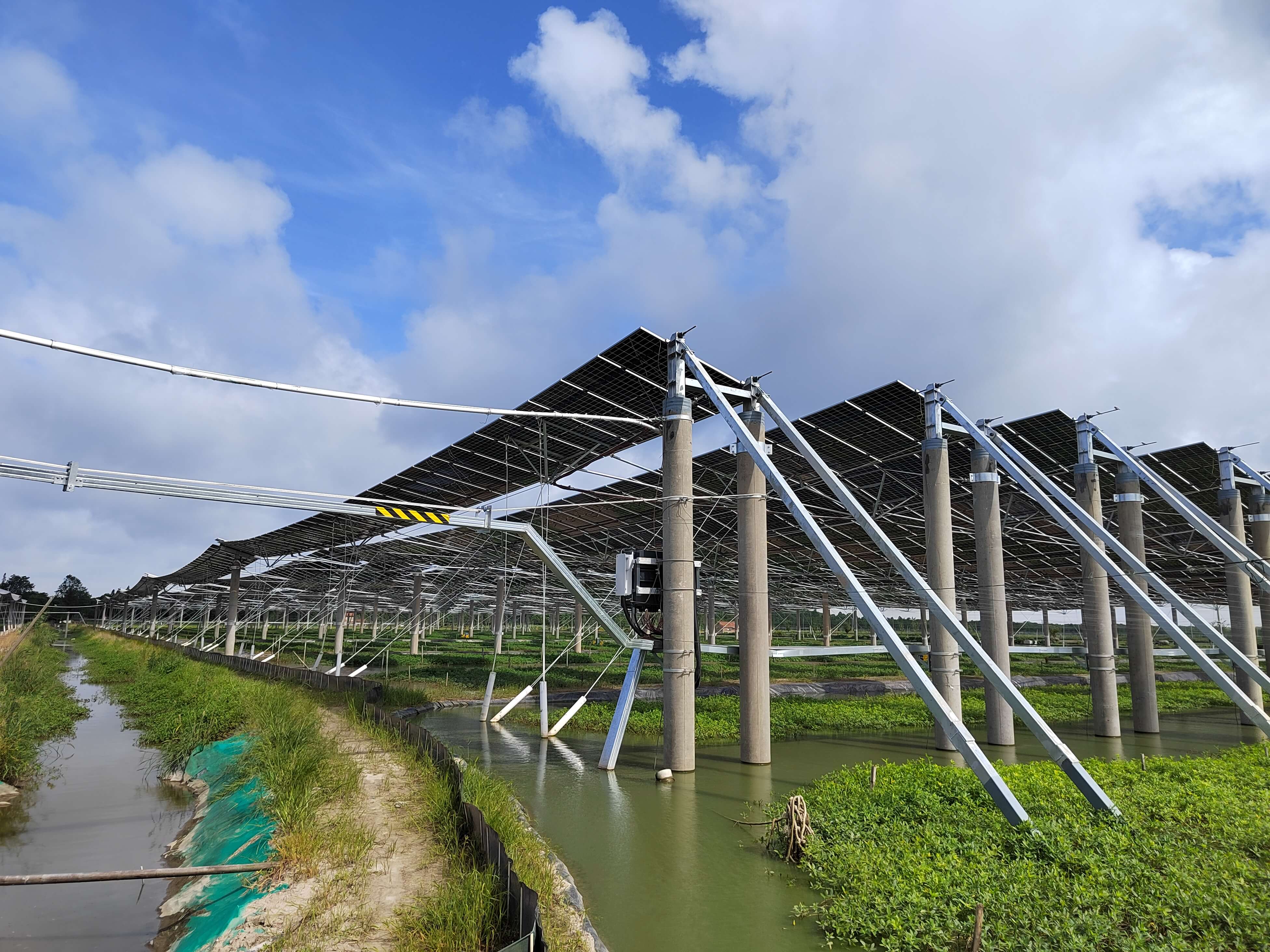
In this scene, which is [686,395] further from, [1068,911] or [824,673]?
[824,673]

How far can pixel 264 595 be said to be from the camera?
6206 cm

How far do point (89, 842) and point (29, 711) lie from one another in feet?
36.7

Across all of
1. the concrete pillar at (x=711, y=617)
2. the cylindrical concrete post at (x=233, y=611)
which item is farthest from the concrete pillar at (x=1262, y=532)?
the cylindrical concrete post at (x=233, y=611)

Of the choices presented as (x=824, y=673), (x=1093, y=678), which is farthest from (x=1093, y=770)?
(x=824, y=673)

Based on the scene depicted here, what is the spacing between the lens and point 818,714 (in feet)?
80.7

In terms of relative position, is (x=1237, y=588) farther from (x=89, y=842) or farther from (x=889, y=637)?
(x=89, y=842)

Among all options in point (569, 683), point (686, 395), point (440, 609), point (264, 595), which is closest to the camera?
point (686, 395)

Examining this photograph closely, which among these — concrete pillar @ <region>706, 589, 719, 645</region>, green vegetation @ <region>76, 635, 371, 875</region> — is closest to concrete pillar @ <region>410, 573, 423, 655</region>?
green vegetation @ <region>76, 635, 371, 875</region>

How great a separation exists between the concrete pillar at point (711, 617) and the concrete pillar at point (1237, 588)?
32268mm

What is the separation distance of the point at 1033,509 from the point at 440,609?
3693 cm

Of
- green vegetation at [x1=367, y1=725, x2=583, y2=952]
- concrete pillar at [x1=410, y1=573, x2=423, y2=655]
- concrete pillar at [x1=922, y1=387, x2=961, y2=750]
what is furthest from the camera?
concrete pillar at [x1=410, y1=573, x2=423, y2=655]

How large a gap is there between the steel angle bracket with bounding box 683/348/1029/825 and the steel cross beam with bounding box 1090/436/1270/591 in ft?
34.2

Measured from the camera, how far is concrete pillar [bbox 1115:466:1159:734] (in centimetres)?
2161

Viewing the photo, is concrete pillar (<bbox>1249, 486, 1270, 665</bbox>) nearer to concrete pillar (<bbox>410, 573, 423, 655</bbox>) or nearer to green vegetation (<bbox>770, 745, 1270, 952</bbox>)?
green vegetation (<bbox>770, 745, 1270, 952</bbox>)
